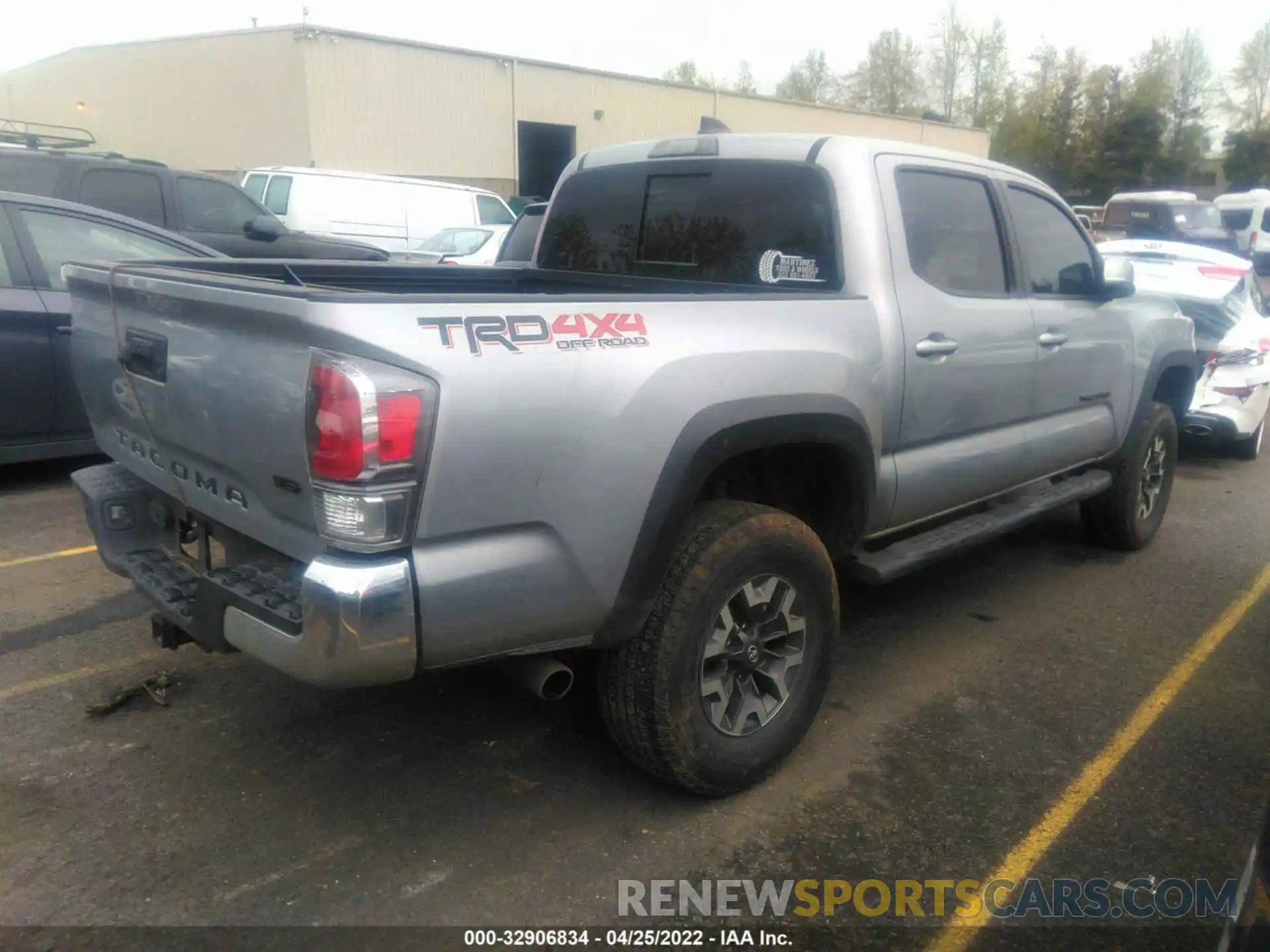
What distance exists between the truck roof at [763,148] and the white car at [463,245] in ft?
27.3

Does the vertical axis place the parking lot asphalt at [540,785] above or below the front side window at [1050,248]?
below

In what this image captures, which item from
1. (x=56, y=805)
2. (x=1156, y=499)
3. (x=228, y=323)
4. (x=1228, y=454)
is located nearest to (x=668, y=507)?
(x=228, y=323)

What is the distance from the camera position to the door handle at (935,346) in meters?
3.61

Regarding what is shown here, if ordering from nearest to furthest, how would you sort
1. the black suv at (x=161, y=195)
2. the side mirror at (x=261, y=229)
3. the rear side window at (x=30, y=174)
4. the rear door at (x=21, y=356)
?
the rear door at (x=21, y=356) < the rear side window at (x=30, y=174) < the black suv at (x=161, y=195) < the side mirror at (x=261, y=229)

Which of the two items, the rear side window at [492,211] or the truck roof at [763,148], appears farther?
the rear side window at [492,211]

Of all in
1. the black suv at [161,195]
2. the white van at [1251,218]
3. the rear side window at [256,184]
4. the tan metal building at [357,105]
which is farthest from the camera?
the white van at [1251,218]

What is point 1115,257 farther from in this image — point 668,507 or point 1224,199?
point 1224,199

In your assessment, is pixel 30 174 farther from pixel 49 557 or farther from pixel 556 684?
pixel 556 684

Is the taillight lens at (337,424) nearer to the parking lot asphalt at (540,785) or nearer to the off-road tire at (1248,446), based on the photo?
the parking lot asphalt at (540,785)

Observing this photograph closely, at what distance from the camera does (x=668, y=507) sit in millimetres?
2777

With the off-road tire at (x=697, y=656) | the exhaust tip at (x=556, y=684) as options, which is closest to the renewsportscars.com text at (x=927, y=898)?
the off-road tire at (x=697, y=656)

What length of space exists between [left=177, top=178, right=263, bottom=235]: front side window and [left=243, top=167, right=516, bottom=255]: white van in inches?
157

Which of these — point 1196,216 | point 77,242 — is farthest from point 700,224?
point 1196,216

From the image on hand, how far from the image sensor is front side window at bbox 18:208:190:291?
6016 mm
